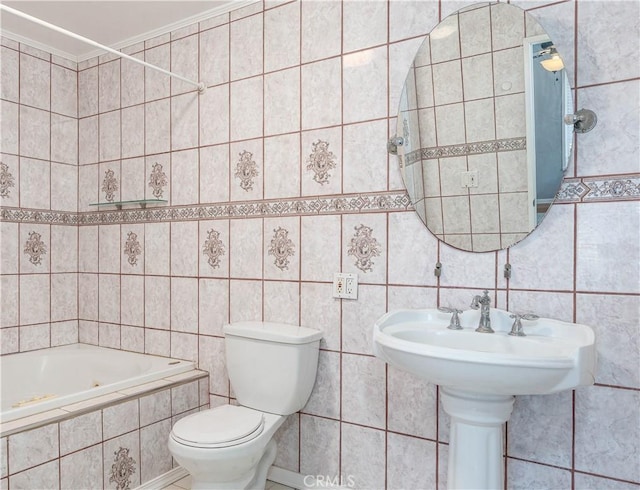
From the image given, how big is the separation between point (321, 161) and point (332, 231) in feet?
1.07

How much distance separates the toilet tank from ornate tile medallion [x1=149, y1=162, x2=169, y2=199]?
1.00 m

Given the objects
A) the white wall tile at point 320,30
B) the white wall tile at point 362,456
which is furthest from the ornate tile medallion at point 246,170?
the white wall tile at point 362,456

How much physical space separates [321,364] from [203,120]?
142cm

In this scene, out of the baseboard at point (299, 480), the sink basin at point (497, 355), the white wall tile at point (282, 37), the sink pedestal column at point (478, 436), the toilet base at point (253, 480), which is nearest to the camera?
the sink basin at point (497, 355)

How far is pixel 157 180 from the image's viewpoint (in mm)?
2645

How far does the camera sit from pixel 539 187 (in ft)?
5.29

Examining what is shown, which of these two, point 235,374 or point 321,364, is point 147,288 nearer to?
point 235,374

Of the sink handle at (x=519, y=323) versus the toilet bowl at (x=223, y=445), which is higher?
the sink handle at (x=519, y=323)

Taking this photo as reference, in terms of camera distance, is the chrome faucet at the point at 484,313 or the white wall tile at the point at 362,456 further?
the white wall tile at the point at 362,456

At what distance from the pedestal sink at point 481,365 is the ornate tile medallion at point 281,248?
2.20 ft

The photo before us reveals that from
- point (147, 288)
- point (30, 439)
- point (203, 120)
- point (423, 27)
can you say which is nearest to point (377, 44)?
point (423, 27)

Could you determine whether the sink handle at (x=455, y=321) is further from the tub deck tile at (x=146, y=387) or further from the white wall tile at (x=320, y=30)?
the tub deck tile at (x=146, y=387)

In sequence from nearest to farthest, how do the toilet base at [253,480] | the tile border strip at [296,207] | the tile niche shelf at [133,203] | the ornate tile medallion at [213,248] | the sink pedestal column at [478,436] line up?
the sink pedestal column at [478,436] → the tile border strip at [296,207] → the toilet base at [253,480] → the ornate tile medallion at [213,248] → the tile niche shelf at [133,203]

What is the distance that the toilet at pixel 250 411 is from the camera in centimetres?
171
